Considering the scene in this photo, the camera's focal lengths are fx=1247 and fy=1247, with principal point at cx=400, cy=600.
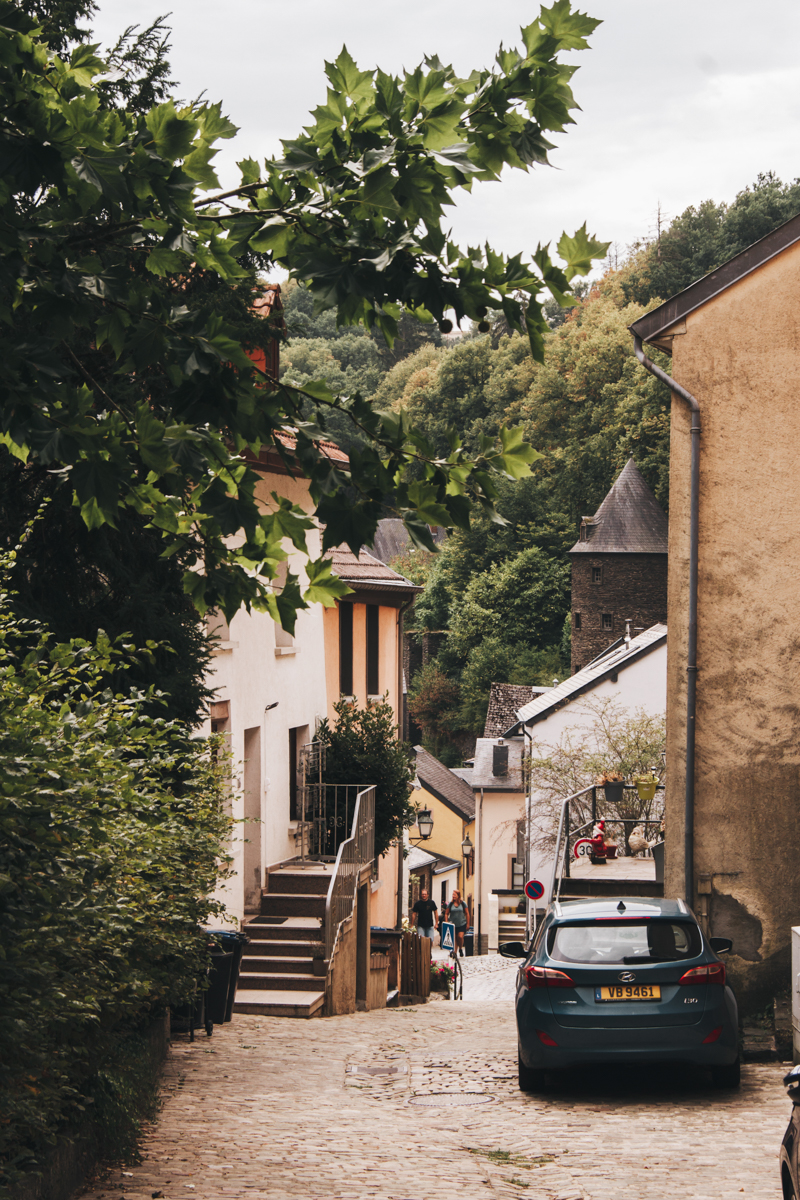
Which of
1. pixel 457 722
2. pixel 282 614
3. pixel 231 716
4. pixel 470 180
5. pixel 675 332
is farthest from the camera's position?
pixel 457 722

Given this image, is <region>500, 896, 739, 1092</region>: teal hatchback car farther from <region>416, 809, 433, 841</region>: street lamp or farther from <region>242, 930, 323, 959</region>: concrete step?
<region>416, 809, 433, 841</region>: street lamp

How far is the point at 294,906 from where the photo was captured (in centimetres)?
1841

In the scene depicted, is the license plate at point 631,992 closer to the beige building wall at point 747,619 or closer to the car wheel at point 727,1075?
the car wheel at point 727,1075

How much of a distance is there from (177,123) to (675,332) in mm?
9312

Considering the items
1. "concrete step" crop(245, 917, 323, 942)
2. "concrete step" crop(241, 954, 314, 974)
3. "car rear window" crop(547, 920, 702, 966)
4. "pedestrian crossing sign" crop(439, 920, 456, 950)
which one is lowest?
"pedestrian crossing sign" crop(439, 920, 456, 950)

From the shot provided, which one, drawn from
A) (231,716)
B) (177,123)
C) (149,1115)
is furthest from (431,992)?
(177,123)

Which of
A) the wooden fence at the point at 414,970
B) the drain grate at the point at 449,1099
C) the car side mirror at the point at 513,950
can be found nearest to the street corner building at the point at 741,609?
the car side mirror at the point at 513,950

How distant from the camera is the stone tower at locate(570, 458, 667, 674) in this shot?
6288cm

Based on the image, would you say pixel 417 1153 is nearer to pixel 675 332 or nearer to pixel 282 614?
pixel 282 614

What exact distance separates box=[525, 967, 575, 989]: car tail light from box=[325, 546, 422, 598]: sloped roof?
15.0 m

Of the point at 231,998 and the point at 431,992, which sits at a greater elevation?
the point at 231,998

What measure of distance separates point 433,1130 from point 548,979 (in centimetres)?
135

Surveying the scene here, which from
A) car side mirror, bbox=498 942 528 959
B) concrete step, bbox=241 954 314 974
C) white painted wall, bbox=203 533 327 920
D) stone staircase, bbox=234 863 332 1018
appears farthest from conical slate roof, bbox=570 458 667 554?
car side mirror, bbox=498 942 528 959

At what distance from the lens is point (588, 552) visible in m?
63.8
